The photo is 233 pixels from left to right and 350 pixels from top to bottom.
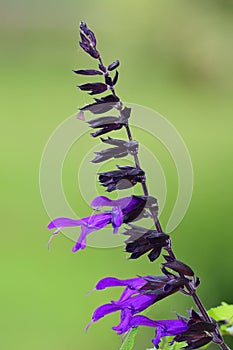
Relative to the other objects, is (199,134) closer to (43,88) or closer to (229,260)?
(43,88)

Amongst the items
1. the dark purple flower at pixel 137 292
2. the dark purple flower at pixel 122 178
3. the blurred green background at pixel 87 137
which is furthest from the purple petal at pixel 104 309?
the blurred green background at pixel 87 137

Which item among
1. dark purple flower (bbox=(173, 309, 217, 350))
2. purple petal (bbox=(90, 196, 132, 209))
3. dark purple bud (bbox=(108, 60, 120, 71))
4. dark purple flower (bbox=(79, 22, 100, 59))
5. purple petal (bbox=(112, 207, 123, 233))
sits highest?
dark purple flower (bbox=(79, 22, 100, 59))

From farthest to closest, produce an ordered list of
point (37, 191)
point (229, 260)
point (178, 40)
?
1. point (178, 40)
2. point (37, 191)
3. point (229, 260)

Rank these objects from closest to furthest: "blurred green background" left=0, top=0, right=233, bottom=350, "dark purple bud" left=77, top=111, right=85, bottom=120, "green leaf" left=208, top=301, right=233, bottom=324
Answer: "dark purple bud" left=77, top=111, right=85, bottom=120
"green leaf" left=208, top=301, right=233, bottom=324
"blurred green background" left=0, top=0, right=233, bottom=350

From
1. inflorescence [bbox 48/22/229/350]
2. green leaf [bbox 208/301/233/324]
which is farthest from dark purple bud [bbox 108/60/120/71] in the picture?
green leaf [bbox 208/301/233/324]

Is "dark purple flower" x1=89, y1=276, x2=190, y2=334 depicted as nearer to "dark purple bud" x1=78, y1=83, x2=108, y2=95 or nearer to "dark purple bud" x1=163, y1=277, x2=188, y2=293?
"dark purple bud" x1=163, y1=277, x2=188, y2=293

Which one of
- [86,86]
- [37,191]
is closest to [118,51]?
[37,191]

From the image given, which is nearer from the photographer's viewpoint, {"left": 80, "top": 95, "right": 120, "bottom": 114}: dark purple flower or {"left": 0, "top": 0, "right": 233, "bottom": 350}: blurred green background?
{"left": 80, "top": 95, "right": 120, "bottom": 114}: dark purple flower

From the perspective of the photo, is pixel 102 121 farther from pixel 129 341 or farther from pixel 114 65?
pixel 129 341

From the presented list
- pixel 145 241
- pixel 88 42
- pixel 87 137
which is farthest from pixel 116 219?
pixel 87 137
